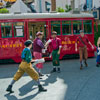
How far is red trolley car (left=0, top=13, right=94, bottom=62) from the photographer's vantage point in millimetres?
11945

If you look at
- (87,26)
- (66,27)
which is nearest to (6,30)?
(66,27)

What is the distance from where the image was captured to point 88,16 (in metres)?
13.1

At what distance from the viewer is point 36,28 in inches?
492

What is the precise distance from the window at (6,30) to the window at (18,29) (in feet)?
0.91

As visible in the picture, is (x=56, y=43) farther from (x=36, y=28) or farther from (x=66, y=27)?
(x=66, y=27)

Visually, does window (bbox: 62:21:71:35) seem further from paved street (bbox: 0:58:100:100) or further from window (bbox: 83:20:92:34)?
paved street (bbox: 0:58:100:100)

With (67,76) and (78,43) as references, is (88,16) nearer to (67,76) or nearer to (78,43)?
(78,43)

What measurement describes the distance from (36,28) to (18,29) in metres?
1.06

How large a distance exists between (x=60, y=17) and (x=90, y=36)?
7.33 feet

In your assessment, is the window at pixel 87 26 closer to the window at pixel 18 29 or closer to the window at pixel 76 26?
the window at pixel 76 26

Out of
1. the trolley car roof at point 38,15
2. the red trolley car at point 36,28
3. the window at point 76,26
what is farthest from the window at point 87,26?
the trolley car roof at point 38,15

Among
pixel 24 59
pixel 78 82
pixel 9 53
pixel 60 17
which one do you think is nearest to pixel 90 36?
pixel 60 17

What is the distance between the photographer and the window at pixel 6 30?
11.9 meters

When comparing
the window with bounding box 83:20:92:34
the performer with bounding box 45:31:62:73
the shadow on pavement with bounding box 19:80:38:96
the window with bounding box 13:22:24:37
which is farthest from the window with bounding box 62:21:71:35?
the shadow on pavement with bounding box 19:80:38:96
